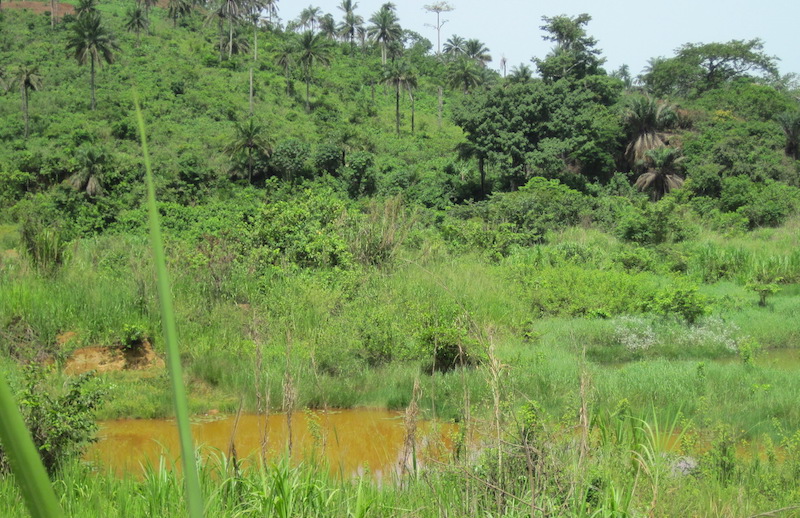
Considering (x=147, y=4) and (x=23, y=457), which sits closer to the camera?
(x=23, y=457)

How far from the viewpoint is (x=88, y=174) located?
28.1 m

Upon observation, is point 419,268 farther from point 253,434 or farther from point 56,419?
point 56,419

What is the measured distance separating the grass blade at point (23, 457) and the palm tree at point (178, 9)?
58.4 metres

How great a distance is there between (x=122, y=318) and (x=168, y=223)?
54.7 ft

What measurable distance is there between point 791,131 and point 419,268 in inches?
1055

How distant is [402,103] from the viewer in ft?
163

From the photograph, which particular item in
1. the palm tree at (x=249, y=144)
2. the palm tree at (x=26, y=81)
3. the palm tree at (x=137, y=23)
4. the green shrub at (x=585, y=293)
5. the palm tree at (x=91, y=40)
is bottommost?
the green shrub at (x=585, y=293)

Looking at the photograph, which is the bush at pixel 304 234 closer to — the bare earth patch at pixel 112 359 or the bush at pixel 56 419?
the bare earth patch at pixel 112 359

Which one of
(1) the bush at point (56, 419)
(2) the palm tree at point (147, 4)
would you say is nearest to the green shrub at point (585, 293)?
(1) the bush at point (56, 419)

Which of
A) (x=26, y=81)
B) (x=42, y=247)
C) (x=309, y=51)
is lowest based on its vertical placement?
(x=42, y=247)

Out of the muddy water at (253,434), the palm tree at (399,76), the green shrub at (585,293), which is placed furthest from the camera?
the palm tree at (399,76)

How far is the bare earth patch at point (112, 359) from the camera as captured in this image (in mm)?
8625

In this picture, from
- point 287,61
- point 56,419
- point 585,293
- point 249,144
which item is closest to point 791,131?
point 585,293

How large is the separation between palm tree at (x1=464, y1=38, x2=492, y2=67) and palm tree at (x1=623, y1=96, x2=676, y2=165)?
31.1 meters
